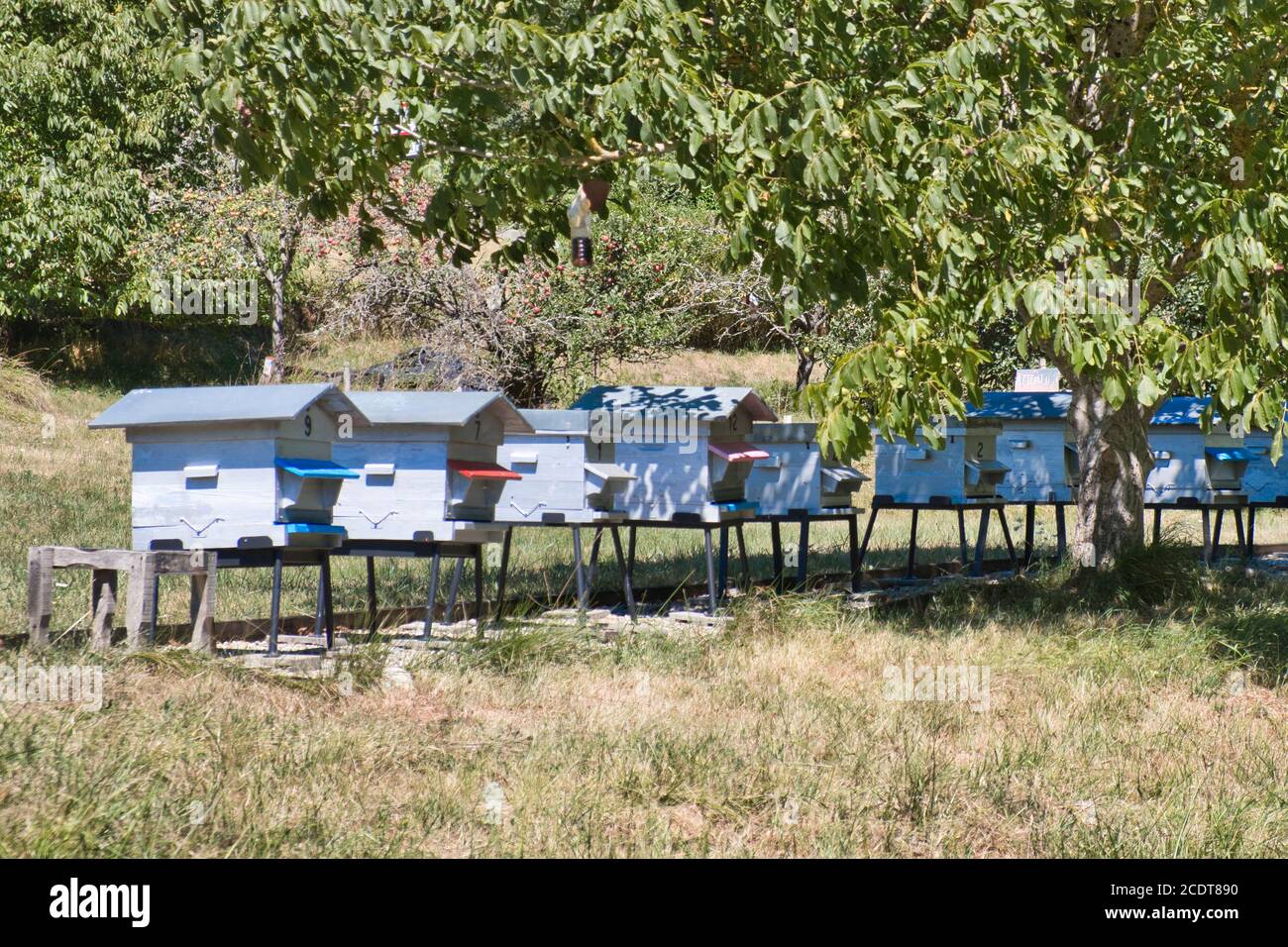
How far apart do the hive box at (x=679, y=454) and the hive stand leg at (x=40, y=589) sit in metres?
4.56

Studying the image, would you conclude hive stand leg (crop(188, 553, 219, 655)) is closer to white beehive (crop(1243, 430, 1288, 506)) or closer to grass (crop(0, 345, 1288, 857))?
grass (crop(0, 345, 1288, 857))

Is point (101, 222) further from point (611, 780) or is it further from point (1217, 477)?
point (611, 780)

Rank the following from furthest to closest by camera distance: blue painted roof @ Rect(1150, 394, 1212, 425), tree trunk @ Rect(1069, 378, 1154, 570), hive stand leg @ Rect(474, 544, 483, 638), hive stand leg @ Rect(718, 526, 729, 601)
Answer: blue painted roof @ Rect(1150, 394, 1212, 425), tree trunk @ Rect(1069, 378, 1154, 570), hive stand leg @ Rect(718, 526, 729, 601), hive stand leg @ Rect(474, 544, 483, 638)

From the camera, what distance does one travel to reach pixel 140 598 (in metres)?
7.59

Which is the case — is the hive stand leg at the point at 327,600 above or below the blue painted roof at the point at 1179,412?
below

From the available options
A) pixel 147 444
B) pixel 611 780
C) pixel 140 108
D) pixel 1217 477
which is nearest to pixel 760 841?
pixel 611 780

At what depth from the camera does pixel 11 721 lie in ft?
18.2

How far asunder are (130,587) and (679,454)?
16.1ft

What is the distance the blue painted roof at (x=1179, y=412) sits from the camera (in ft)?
51.2

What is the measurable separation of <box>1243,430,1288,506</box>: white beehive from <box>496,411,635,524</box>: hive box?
854cm

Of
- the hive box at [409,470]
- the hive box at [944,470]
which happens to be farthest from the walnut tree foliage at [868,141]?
the hive box at [944,470]

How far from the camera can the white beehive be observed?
15938 mm

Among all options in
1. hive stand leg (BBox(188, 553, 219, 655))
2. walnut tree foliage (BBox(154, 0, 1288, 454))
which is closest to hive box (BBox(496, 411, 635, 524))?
walnut tree foliage (BBox(154, 0, 1288, 454))

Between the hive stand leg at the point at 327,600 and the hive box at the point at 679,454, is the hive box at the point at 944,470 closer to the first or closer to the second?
the hive box at the point at 679,454
